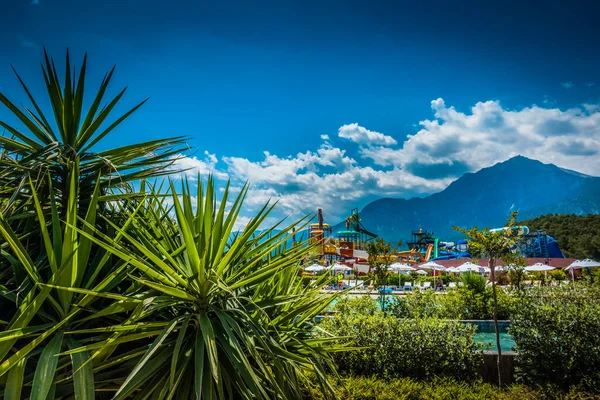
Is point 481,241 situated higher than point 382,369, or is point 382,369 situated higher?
point 481,241

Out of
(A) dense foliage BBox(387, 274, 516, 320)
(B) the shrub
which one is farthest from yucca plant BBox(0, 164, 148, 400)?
(A) dense foliage BBox(387, 274, 516, 320)

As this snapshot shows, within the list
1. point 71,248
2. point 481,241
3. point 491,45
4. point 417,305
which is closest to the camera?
point 71,248

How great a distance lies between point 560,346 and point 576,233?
72.7 meters

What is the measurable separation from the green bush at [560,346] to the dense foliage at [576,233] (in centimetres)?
5932

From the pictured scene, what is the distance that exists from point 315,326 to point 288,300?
3.27 feet

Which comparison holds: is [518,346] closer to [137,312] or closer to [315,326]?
[315,326]

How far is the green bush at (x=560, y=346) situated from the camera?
587 centimetres

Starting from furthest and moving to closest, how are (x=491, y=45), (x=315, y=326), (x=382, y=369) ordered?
1. (x=491, y=45)
2. (x=382, y=369)
3. (x=315, y=326)

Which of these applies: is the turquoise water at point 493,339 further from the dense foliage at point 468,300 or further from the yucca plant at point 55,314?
the yucca plant at point 55,314

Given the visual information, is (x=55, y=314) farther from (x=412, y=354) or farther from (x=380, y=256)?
(x=380, y=256)

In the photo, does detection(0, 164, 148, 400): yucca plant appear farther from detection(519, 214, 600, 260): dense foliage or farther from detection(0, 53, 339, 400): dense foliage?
detection(519, 214, 600, 260): dense foliage

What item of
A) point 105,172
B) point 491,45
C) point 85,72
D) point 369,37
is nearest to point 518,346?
point 105,172

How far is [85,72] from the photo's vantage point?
138 inches

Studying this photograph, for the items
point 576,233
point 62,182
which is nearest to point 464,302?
point 62,182
